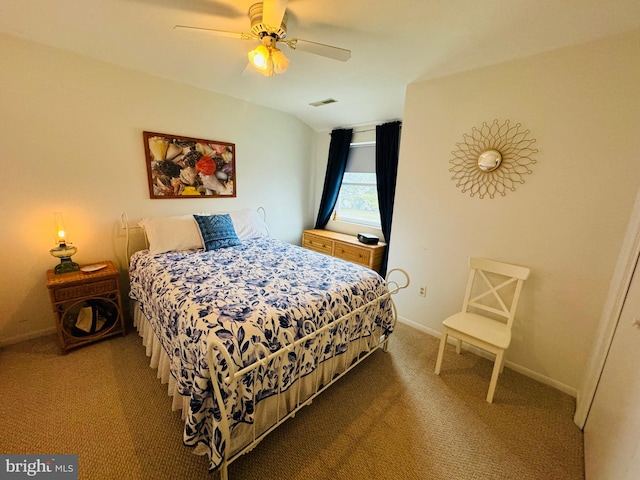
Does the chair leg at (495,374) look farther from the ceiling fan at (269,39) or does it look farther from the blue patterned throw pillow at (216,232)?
the blue patterned throw pillow at (216,232)

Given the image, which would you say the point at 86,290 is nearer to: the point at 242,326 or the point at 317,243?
the point at 242,326

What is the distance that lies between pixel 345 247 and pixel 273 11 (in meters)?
2.65

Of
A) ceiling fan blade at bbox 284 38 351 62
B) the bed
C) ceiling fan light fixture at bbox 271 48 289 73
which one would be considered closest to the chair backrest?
the bed

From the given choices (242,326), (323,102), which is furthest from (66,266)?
(323,102)

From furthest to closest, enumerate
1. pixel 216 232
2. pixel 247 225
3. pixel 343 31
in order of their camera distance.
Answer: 1. pixel 247 225
2. pixel 216 232
3. pixel 343 31

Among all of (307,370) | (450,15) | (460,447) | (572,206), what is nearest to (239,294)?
(307,370)

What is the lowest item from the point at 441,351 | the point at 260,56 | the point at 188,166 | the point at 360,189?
the point at 441,351

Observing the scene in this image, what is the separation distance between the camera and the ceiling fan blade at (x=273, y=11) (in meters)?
1.33

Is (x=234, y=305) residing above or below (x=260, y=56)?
below

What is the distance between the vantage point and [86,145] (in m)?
2.29

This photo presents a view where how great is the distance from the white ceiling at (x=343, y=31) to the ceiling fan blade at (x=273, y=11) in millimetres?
272

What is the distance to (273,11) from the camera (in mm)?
1370

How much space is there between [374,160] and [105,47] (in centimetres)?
299

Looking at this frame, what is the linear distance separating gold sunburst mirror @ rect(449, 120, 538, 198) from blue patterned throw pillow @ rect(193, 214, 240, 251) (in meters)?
2.32
